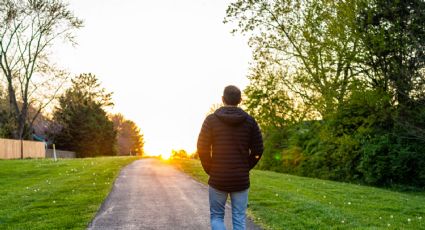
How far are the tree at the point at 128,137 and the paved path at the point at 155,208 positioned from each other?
321ft

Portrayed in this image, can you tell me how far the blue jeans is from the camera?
5.79m

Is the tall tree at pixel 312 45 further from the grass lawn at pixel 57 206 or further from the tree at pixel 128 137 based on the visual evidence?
the tree at pixel 128 137

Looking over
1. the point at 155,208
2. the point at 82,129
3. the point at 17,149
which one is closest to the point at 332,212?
the point at 155,208

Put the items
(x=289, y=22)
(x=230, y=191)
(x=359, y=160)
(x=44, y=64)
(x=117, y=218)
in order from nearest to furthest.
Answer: (x=230, y=191) → (x=117, y=218) → (x=359, y=160) → (x=289, y=22) → (x=44, y=64)

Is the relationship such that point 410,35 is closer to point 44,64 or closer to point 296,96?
point 296,96

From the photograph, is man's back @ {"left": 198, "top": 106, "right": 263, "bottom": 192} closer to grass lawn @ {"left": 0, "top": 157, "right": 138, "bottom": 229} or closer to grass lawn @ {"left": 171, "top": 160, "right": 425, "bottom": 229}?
grass lawn @ {"left": 171, "top": 160, "right": 425, "bottom": 229}

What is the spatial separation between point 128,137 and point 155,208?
347 feet

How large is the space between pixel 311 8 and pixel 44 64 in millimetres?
30542

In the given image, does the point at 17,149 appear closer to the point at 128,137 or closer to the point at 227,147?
the point at 227,147

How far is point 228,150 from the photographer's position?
5.68 meters

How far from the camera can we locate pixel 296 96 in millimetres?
31312

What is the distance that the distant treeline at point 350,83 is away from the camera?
20344mm

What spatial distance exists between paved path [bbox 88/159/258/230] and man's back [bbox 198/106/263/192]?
3519mm

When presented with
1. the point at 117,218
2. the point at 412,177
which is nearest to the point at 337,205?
the point at 117,218
